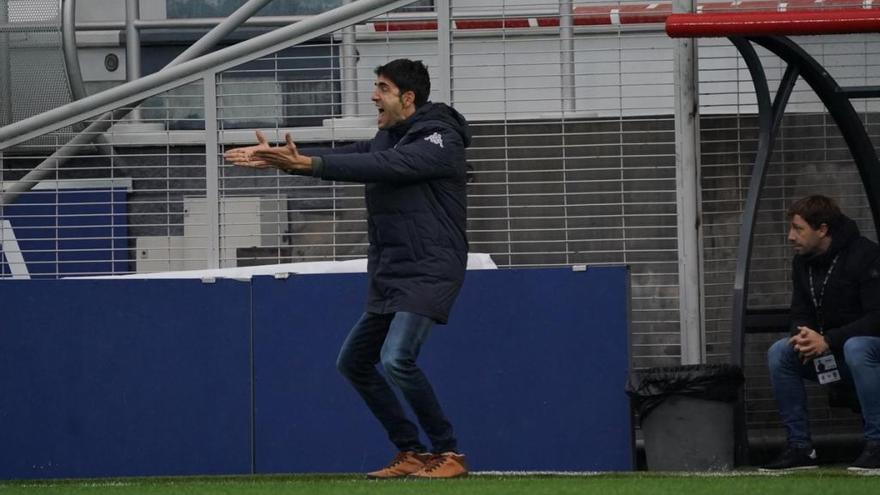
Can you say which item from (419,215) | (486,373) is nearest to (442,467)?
(419,215)

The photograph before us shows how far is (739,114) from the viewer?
359 inches

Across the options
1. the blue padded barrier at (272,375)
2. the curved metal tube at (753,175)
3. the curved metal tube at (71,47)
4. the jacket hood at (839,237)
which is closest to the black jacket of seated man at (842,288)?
the jacket hood at (839,237)

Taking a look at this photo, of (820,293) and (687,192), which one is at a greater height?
(687,192)

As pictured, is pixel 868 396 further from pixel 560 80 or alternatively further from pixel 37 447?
pixel 37 447

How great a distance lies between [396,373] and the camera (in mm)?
7328

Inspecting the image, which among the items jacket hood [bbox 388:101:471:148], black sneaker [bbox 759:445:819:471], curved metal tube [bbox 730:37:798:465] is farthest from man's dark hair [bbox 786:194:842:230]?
jacket hood [bbox 388:101:471:148]

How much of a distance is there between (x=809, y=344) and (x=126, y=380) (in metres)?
3.27

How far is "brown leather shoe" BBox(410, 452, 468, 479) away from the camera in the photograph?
7512 millimetres

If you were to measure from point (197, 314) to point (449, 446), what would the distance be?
1.77 meters

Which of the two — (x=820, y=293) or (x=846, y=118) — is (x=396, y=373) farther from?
(x=846, y=118)

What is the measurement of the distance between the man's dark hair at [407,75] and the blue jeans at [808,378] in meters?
2.06

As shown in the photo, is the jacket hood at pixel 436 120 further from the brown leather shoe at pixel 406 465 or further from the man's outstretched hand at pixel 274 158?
the brown leather shoe at pixel 406 465

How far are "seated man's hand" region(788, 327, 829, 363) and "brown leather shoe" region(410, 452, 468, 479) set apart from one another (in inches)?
66.6

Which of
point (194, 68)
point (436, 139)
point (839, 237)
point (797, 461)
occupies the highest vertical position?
point (194, 68)
